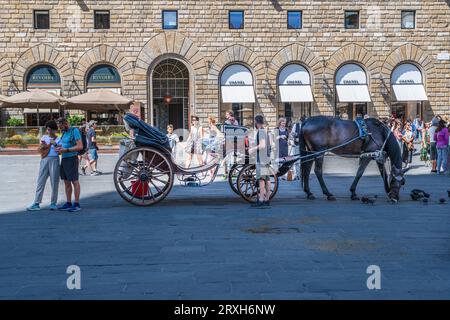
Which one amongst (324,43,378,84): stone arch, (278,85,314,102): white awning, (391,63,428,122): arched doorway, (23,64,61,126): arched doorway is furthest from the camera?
(391,63,428,122): arched doorway

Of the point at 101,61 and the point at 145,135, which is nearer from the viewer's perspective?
the point at 145,135

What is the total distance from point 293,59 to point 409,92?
269 inches

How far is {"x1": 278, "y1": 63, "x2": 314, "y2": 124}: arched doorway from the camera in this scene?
34000 mm

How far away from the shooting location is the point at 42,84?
1310 inches

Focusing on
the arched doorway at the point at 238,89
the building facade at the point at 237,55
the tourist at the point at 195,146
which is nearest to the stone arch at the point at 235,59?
the building facade at the point at 237,55

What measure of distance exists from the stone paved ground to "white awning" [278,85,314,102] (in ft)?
70.8

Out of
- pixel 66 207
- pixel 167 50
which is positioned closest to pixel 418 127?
pixel 167 50

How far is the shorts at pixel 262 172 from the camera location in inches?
433

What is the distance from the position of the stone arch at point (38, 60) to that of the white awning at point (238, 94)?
8.40 meters

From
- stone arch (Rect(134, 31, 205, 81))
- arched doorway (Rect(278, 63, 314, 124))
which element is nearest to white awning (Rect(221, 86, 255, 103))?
arched doorway (Rect(278, 63, 314, 124))

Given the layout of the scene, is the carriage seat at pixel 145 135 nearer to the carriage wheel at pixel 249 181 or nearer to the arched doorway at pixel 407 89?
the carriage wheel at pixel 249 181

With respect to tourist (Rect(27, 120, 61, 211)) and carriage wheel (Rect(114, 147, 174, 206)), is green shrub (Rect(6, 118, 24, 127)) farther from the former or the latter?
carriage wheel (Rect(114, 147, 174, 206))

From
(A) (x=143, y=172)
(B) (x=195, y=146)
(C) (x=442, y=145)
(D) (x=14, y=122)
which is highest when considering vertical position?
(D) (x=14, y=122)

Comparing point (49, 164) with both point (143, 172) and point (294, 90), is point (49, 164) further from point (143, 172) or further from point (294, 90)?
point (294, 90)
